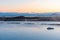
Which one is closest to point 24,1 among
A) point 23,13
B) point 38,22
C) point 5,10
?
point 23,13

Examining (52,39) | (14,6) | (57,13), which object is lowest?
(52,39)

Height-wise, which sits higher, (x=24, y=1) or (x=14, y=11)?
(x=24, y=1)

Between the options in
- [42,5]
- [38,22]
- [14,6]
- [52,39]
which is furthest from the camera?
[38,22]

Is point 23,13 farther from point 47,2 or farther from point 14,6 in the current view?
point 47,2

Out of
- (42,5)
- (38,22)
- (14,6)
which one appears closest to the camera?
(42,5)

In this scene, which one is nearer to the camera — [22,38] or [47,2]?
[22,38]

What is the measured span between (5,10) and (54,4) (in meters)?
1.58

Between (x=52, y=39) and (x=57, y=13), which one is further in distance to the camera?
(x=57, y=13)

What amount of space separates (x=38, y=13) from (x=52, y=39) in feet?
3.49

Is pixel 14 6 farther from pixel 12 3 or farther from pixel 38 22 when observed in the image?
pixel 38 22

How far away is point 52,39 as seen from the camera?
4219 mm

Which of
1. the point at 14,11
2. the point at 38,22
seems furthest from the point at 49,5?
the point at 38,22

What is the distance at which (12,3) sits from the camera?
482cm

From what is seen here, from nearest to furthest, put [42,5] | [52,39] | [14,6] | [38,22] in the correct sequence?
[52,39], [42,5], [14,6], [38,22]
